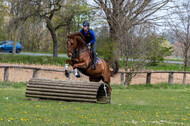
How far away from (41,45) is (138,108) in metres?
38.5

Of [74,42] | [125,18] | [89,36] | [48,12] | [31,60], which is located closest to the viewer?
[74,42]

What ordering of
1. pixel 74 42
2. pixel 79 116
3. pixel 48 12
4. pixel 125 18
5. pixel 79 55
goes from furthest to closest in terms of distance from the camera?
pixel 48 12 → pixel 125 18 → pixel 79 55 → pixel 74 42 → pixel 79 116

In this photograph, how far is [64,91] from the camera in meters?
9.64

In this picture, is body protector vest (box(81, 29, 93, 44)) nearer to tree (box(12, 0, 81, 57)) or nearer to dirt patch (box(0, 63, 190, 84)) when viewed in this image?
dirt patch (box(0, 63, 190, 84))

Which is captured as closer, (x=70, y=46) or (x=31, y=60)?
(x=70, y=46)

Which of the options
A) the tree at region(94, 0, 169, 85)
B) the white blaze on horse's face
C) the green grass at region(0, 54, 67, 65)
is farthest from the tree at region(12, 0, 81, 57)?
the white blaze on horse's face

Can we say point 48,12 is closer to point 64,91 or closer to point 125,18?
point 125,18

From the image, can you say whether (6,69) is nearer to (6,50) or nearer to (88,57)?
(88,57)

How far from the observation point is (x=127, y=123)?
6.77m

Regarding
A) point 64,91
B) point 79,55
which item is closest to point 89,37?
point 79,55

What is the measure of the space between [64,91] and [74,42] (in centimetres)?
170

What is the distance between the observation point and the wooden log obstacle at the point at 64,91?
31.5 ft

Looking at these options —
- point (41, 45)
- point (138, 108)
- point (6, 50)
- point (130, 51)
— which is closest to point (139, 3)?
point (130, 51)

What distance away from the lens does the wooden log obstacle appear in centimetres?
961
